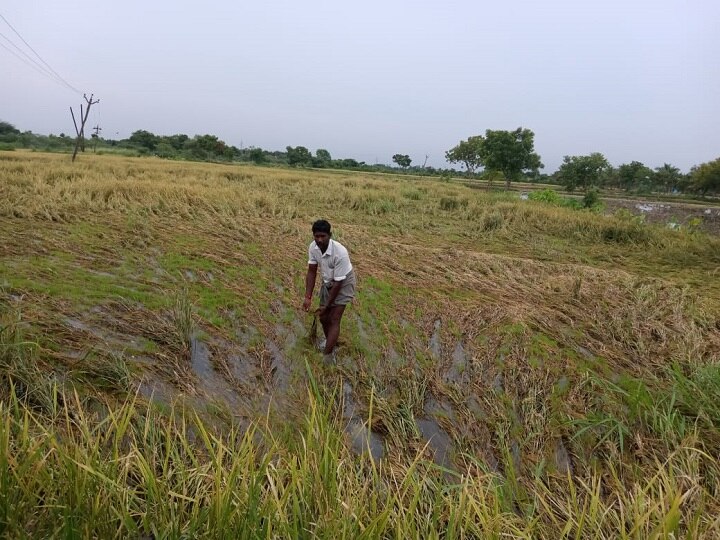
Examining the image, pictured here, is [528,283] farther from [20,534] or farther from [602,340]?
[20,534]

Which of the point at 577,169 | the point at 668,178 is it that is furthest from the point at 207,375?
the point at 668,178

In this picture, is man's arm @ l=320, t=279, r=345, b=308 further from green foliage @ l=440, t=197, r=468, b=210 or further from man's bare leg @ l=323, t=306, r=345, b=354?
green foliage @ l=440, t=197, r=468, b=210

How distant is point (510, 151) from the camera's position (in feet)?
105

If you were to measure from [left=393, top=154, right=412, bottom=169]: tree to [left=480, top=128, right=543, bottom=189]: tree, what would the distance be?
4308cm

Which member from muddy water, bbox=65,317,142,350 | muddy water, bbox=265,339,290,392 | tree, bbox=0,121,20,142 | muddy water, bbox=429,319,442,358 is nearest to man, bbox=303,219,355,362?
muddy water, bbox=265,339,290,392

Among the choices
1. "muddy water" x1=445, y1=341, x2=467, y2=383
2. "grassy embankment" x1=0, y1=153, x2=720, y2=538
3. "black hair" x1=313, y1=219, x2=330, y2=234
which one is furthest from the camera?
"muddy water" x1=445, y1=341, x2=467, y2=383

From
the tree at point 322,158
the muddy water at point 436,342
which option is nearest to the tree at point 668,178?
the tree at point 322,158

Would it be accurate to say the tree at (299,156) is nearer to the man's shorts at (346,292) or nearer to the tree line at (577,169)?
the tree line at (577,169)

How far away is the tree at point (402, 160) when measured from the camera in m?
75.6

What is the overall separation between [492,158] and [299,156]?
31.2 metres

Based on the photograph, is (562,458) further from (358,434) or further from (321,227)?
(321,227)

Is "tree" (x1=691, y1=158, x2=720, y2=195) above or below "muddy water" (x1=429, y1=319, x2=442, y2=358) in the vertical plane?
above

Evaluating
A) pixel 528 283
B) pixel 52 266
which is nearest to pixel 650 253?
pixel 528 283

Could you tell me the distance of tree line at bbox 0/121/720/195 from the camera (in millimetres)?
32688
